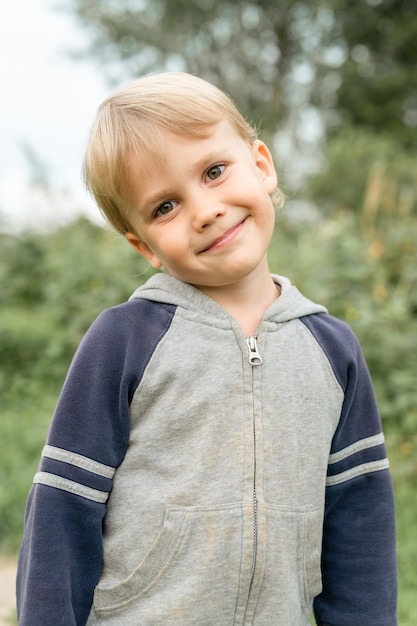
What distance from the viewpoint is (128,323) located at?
5.07 feet

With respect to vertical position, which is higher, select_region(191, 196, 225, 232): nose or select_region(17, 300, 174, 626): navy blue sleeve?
select_region(191, 196, 225, 232): nose

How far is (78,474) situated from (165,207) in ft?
1.80

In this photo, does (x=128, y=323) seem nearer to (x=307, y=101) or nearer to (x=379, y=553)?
(x=379, y=553)

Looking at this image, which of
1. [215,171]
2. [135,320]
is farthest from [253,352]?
[215,171]

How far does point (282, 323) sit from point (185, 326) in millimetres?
217

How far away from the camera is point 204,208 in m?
1.52

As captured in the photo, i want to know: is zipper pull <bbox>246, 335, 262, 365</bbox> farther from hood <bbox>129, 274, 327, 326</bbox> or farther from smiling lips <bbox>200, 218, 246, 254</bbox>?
smiling lips <bbox>200, 218, 246, 254</bbox>

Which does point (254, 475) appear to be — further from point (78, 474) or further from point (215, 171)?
point (215, 171)

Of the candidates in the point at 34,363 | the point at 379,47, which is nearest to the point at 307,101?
the point at 379,47

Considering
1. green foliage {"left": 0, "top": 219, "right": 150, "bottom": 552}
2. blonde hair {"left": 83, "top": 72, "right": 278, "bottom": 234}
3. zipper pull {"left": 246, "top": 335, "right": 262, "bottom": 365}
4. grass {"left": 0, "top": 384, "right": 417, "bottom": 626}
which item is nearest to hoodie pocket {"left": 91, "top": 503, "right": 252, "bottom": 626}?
zipper pull {"left": 246, "top": 335, "right": 262, "bottom": 365}

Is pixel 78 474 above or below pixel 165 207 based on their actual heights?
below

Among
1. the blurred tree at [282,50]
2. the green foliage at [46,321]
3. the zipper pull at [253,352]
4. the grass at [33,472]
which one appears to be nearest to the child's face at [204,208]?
the zipper pull at [253,352]

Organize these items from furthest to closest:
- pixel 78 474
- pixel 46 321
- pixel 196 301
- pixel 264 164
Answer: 1. pixel 46 321
2. pixel 264 164
3. pixel 196 301
4. pixel 78 474

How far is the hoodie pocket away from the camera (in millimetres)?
1485
